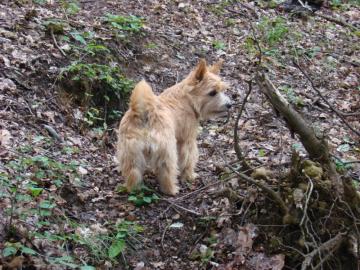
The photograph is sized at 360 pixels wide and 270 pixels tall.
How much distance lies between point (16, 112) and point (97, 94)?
1.55 m

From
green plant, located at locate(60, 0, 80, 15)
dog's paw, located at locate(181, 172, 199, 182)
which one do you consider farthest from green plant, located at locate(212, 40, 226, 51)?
dog's paw, located at locate(181, 172, 199, 182)

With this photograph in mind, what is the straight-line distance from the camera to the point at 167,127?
5.82 metres

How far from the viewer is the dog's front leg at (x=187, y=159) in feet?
21.0

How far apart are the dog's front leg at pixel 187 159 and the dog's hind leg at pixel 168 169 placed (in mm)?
480

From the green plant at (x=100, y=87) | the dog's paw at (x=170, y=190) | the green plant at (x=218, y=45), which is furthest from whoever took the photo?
the green plant at (x=218, y=45)

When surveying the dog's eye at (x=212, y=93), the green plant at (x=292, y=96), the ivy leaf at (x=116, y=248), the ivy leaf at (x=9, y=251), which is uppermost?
the dog's eye at (x=212, y=93)

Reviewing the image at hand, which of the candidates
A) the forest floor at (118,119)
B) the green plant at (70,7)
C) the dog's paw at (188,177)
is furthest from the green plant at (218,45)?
the dog's paw at (188,177)

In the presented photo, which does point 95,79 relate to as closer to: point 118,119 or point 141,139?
point 118,119

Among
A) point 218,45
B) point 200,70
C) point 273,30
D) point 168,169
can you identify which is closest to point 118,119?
point 200,70

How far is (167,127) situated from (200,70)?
3.42 feet

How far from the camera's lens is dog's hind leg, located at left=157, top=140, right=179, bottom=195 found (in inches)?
226

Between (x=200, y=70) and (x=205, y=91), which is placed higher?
(x=200, y=70)

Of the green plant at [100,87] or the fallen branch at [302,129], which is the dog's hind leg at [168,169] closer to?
the fallen branch at [302,129]

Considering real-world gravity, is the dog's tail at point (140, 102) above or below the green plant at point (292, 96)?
above
